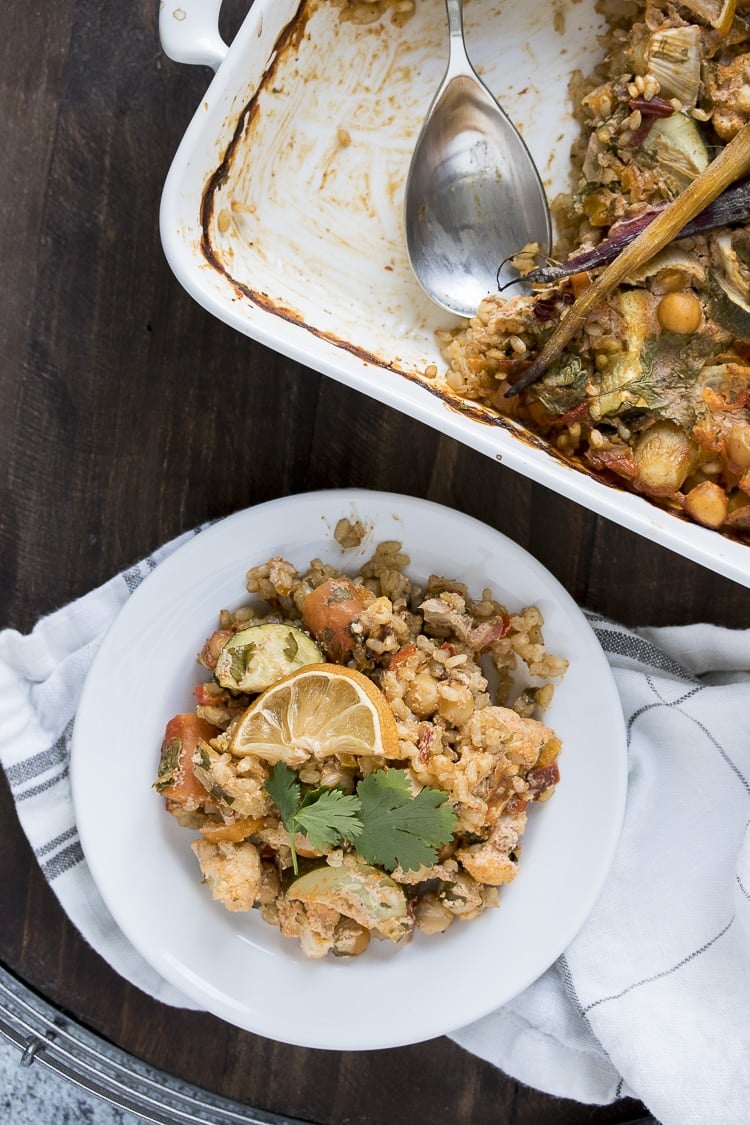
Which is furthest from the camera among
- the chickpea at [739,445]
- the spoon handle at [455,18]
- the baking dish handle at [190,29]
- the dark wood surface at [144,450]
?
the dark wood surface at [144,450]

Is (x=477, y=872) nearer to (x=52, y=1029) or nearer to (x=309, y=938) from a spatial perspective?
(x=309, y=938)

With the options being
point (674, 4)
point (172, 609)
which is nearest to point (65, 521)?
point (172, 609)

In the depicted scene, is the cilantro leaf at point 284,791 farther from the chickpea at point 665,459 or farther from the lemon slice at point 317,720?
the chickpea at point 665,459

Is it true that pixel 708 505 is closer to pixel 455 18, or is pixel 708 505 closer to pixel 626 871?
pixel 626 871

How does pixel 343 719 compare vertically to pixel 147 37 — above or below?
below

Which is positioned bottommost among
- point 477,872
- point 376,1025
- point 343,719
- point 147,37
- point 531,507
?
point 376,1025

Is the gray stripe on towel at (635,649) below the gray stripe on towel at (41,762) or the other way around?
the other way around

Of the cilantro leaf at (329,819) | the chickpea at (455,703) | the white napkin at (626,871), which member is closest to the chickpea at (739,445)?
the white napkin at (626,871)
